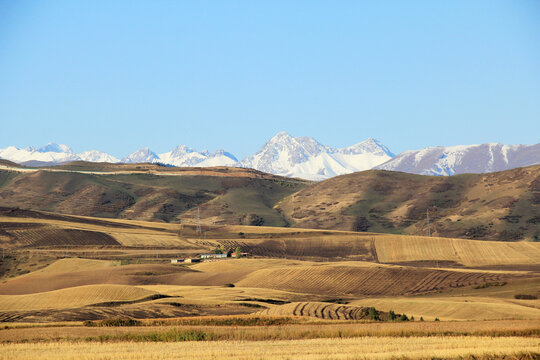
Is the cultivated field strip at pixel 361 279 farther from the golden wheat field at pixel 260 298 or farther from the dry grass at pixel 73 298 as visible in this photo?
the dry grass at pixel 73 298

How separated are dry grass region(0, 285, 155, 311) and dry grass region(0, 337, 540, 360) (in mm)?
42109

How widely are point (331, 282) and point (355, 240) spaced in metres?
71.7

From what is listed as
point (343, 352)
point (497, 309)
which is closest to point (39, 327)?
point (343, 352)

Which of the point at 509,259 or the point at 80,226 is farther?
the point at 80,226

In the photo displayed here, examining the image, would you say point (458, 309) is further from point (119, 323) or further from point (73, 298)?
point (73, 298)

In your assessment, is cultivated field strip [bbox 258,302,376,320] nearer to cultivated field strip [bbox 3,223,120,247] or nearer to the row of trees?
the row of trees

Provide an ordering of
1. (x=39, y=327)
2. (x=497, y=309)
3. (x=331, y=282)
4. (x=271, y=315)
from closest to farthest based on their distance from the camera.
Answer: (x=39, y=327) → (x=271, y=315) → (x=497, y=309) → (x=331, y=282)

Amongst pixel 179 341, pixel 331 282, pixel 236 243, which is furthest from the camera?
pixel 236 243

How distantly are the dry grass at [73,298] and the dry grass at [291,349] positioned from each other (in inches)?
1658

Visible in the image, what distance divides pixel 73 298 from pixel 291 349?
54.2m

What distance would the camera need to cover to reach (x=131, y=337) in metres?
Result: 51.8

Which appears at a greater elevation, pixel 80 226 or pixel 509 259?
pixel 80 226

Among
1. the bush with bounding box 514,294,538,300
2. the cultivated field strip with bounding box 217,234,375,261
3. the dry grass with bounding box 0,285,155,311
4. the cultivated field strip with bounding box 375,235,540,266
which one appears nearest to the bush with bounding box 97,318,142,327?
the dry grass with bounding box 0,285,155,311

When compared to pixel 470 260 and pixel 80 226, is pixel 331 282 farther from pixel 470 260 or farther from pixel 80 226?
pixel 80 226
